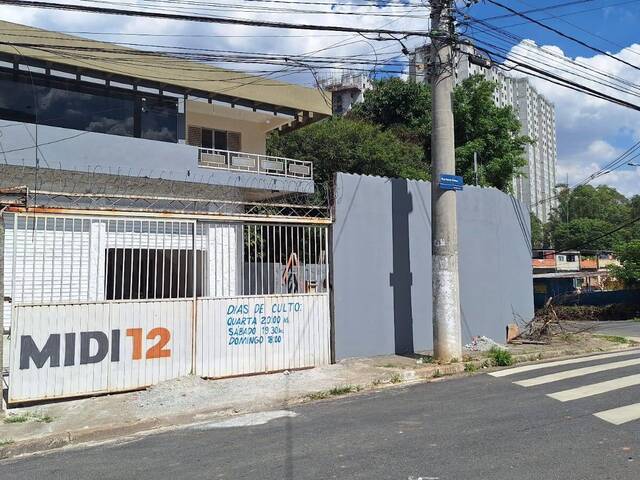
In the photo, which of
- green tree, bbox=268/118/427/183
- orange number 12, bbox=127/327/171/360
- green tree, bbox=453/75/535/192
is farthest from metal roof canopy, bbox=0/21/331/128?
green tree, bbox=453/75/535/192

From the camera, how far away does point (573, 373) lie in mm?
9234

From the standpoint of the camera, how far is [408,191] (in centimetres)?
1155

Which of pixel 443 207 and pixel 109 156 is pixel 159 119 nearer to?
pixel 109 156

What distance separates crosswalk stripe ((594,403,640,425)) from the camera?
606cm

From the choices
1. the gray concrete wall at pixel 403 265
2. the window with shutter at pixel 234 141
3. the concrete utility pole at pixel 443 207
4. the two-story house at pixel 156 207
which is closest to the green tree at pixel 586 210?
the window with shutter at pixel 234 141

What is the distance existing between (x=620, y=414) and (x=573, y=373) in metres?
3.04

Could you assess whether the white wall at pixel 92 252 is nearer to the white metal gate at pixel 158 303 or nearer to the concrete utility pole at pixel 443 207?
the white metal gate at pixel 158 303

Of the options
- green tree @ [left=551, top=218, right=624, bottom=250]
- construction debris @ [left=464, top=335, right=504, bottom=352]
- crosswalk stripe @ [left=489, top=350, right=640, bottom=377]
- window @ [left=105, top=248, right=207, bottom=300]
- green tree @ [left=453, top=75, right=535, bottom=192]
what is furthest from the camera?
green tree @ [left=551, top=218, right=624, bottom=250]

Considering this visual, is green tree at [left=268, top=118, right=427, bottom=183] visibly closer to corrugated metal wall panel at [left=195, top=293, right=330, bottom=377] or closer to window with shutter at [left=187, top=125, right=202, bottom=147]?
window with shutter at [left=187, top=125, right=202, bottom=147]

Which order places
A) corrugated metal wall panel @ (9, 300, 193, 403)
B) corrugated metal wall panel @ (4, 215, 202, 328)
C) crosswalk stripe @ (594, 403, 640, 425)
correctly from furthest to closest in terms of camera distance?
corrugated metal wall panel @ (4, 215, 202, 328) → corrugated metal wall panel @ (9, 300, 193, 403) → crosswalk stripe @ (594, 403, 640, 425)

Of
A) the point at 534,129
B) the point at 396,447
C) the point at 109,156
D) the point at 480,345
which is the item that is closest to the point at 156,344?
the point at 396,447

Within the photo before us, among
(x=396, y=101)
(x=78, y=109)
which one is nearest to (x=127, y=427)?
(x=78, y=109)

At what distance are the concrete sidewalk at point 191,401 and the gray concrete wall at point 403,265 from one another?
674mm

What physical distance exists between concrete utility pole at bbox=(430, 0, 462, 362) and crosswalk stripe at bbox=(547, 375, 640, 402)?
2.67 m
